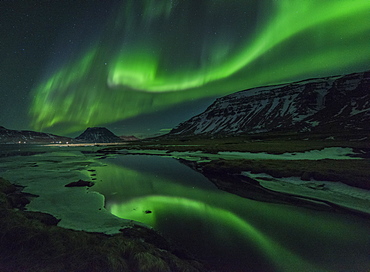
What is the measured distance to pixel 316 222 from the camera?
40.5ft

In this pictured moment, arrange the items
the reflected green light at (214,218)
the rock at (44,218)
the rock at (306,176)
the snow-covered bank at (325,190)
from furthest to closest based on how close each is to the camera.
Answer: the rock at (306,176), the snow-covered bank at (325,190), the rock at (44,218), the reflected green light at (214,218)

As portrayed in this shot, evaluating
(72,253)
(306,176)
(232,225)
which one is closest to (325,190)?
(306,176)

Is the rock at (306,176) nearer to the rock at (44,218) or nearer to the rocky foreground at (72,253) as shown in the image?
the rocky foreground at (72,253)

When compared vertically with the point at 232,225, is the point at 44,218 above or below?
above

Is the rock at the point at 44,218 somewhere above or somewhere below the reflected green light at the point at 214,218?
above

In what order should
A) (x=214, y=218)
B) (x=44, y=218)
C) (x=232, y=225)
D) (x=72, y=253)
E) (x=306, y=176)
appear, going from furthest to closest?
(x=306, y=176), (x=214, y=218), (x=232, y=225), (x=44, y=218), (x=72, y=253)

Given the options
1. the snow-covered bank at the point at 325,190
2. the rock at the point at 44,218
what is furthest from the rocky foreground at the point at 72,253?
the snow-covered bank at the point at 325,190

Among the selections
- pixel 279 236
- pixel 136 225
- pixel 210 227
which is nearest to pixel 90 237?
pixel 136 225

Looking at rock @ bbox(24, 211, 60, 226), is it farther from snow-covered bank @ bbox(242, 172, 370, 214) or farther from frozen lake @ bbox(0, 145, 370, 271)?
snow-covered bank @ bbox(242, 172, 370, 214)

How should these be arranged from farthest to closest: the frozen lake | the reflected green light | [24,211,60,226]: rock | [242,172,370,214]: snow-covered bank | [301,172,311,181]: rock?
[301,172,311,181]: rock
[242,172,370,214]: snow-covered bank
[24,211,60,226]: rock
the reflected green light
the frozen lake

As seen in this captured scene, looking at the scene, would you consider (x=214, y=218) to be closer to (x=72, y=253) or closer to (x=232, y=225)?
(x=232, y=225)

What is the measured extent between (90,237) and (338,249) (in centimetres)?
1201

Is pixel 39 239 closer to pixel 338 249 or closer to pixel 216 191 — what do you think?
pixel 338 249

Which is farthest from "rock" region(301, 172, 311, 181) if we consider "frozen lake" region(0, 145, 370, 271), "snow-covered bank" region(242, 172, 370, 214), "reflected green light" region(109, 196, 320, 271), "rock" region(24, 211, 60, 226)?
"rock" region(24, 211, 60, 226)
